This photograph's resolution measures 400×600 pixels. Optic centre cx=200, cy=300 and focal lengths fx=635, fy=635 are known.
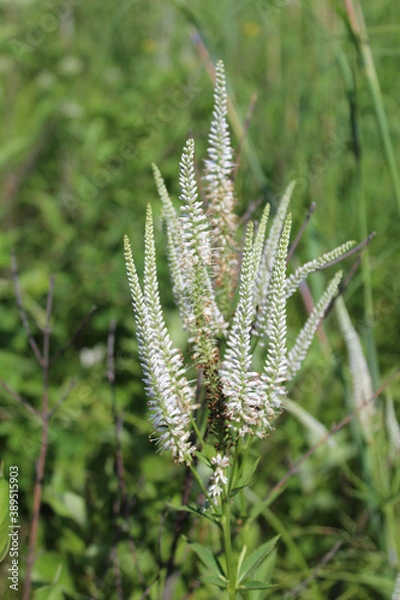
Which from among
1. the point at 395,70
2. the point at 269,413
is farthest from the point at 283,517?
the point at 395,70

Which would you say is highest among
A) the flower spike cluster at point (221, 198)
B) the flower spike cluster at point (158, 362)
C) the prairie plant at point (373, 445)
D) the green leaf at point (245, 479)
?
the flower spike cluster at point (221, 198)

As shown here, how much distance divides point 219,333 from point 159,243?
5.53ft

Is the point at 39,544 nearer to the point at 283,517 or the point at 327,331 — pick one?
the point at 283,517

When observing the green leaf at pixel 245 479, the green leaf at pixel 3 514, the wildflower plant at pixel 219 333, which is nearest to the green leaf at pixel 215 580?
Answer: the wildflower plant at pixel 219 333

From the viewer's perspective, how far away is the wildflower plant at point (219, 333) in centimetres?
97

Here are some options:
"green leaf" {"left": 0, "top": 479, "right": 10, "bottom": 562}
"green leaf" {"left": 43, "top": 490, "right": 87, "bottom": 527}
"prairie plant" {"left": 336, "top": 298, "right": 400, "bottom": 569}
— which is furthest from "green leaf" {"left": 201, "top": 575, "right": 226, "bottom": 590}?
"green leaf" {"left": 43, "top": 490, "right": 87, "bottom": 527}

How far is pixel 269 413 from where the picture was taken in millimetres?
1041

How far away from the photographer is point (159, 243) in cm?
295

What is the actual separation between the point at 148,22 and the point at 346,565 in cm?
518

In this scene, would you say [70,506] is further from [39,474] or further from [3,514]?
[3,514]

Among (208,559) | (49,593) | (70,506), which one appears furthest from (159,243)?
(208,559)

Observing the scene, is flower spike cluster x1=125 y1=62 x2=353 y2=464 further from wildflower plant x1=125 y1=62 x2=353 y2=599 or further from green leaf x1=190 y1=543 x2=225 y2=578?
green leaf x1=190 y1=543 x2=225 y2=578

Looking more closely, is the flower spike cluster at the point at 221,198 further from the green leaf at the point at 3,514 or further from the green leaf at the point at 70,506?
the green leaf at the point at 70,506

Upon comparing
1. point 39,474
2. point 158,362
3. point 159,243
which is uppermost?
point 159,243
